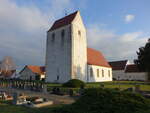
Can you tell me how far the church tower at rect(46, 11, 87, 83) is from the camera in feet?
109

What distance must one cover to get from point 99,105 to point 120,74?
62.6 metres

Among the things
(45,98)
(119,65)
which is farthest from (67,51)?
(119,65)

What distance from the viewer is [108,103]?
8.39 metres

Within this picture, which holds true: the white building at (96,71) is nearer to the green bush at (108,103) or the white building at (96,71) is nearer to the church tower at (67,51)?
the church tower at (67,51)

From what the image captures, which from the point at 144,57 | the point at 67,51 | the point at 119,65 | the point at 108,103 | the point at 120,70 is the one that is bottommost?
the point at 108,103

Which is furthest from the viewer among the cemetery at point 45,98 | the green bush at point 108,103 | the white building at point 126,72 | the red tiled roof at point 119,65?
the red tiled roof at point 119,65

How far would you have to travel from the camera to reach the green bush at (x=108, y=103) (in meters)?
7.96

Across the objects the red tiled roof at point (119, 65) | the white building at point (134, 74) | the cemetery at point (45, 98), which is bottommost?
the cemetery at point (45, 98)

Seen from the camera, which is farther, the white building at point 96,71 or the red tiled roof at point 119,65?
the red tiled roof at point 119,65

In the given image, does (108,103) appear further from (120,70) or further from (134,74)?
(120,70)

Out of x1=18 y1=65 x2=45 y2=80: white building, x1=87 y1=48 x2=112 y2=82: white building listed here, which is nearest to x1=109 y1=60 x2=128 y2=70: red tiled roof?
x1=87 y1=48 x2=112 y2=82: white building

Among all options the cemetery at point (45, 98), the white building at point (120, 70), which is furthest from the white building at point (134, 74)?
the cemetery at point (45, 98)

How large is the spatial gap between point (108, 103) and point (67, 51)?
25.8m

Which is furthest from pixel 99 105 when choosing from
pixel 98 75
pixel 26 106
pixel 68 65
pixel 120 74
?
pixel 120 74
